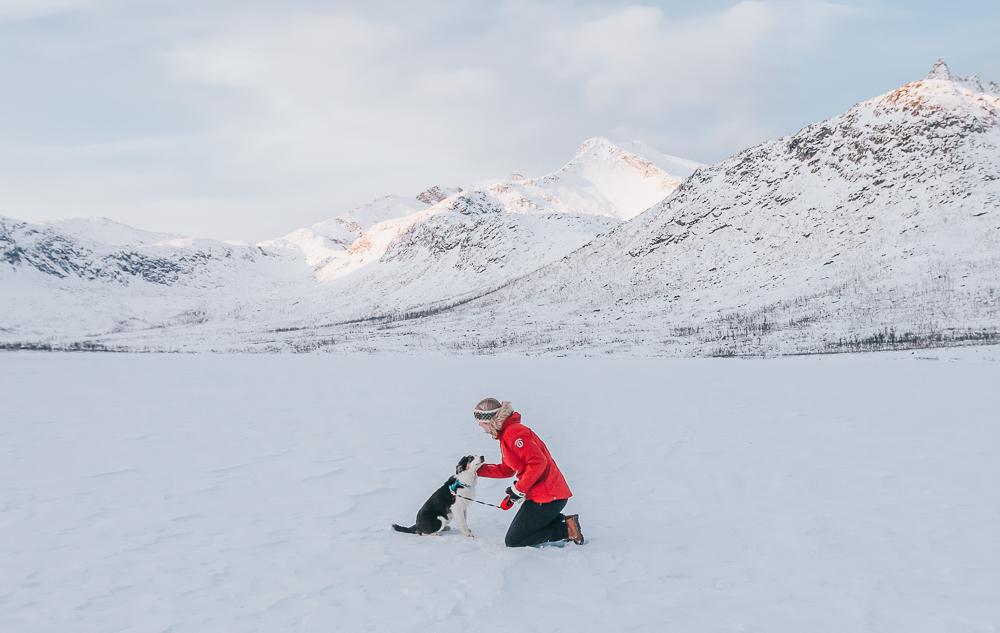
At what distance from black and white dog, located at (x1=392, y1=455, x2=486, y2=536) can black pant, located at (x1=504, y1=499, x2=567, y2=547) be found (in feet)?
1.72

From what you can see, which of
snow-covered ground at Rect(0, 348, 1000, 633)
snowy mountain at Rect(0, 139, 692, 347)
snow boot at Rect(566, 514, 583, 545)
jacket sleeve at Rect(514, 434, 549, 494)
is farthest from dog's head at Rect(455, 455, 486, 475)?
snowy mountain at Rect(0, 139, 692, 347)

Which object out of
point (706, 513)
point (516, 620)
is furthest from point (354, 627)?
point (706, 513)

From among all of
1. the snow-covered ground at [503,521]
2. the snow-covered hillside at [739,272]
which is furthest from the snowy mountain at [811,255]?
the snow-covered ground at [503,521]

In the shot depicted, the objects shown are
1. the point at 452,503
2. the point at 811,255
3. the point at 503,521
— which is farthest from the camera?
the point at 811,255

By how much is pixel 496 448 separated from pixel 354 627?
22.8 ft

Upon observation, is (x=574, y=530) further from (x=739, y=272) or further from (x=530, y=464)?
(x=739, y=272)

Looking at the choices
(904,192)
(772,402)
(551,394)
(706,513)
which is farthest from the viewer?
(904,192)

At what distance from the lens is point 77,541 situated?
6363 mm

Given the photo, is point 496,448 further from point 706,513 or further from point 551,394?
point 551,394

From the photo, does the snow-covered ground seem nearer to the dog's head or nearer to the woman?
the woman

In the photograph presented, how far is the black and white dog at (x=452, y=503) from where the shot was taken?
21.1 ft

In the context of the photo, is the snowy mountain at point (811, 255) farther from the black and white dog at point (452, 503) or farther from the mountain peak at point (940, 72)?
the black and white dog at point (452, 503)

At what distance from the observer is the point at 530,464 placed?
20.4ft

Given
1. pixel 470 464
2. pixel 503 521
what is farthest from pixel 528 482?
pixel 503 521
